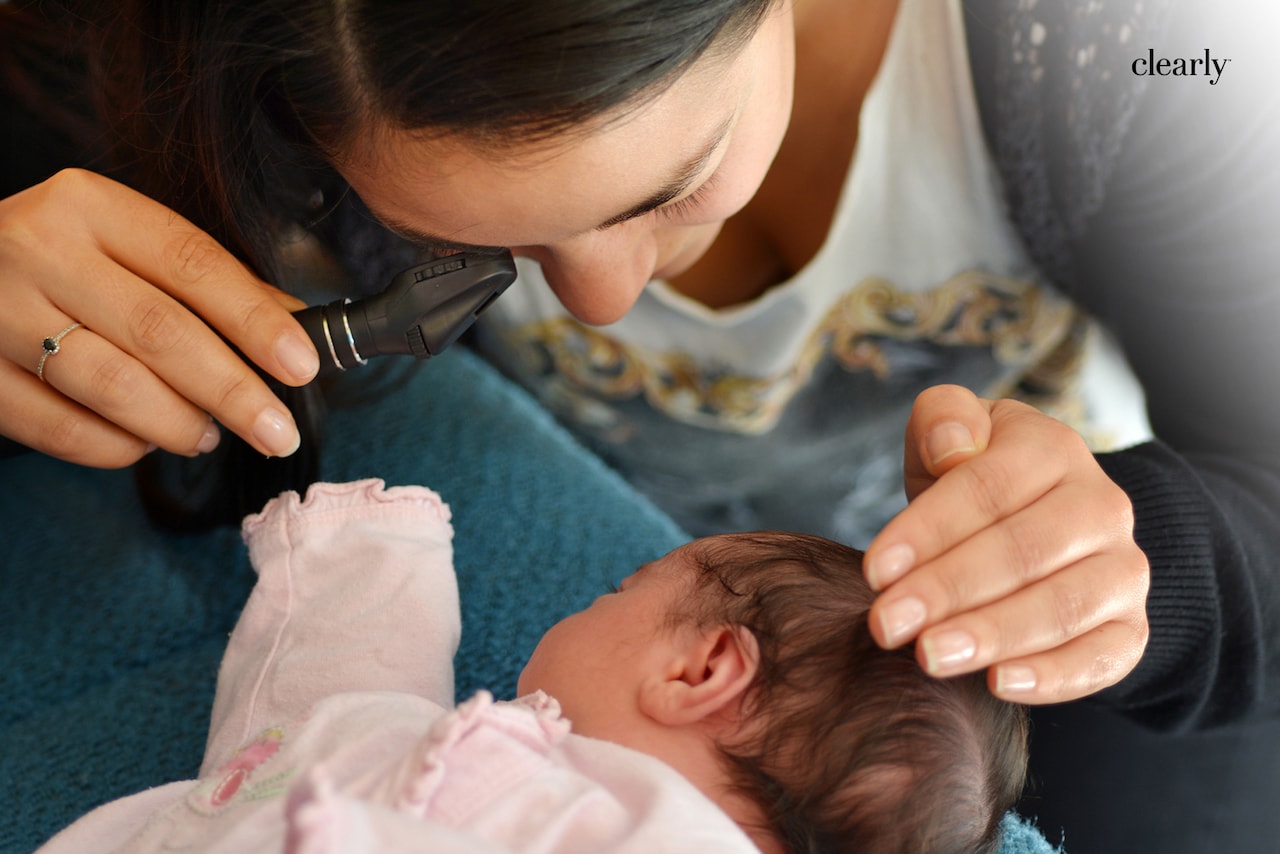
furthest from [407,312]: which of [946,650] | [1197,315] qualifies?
[1197,315]

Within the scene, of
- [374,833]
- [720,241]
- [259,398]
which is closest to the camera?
[374,833]

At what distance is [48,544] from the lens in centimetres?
100

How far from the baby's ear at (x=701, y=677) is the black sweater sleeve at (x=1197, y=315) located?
42 cm

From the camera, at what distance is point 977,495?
2.03ft

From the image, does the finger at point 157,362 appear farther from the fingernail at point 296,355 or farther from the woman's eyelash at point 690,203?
the woman's eyelash at point 690,203

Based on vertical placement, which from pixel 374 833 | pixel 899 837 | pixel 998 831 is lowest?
pixel 998 831

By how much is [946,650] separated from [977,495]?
4.2 inches

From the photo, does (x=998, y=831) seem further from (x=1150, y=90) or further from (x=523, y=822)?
(x=1150, y=90)

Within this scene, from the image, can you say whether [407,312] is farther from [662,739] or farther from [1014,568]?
[1014,568]

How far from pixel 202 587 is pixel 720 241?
730 millimetres

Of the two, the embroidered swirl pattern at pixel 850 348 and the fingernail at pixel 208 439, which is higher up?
the fingernail at pixel 208 439

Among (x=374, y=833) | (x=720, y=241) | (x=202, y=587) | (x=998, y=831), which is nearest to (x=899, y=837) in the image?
(x=998, y=831)

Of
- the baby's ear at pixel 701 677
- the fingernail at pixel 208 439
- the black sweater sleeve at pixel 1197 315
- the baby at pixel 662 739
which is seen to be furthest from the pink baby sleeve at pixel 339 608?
the black sweater sleeve at pixel 1197 315

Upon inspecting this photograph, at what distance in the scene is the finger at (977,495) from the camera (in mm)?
593
